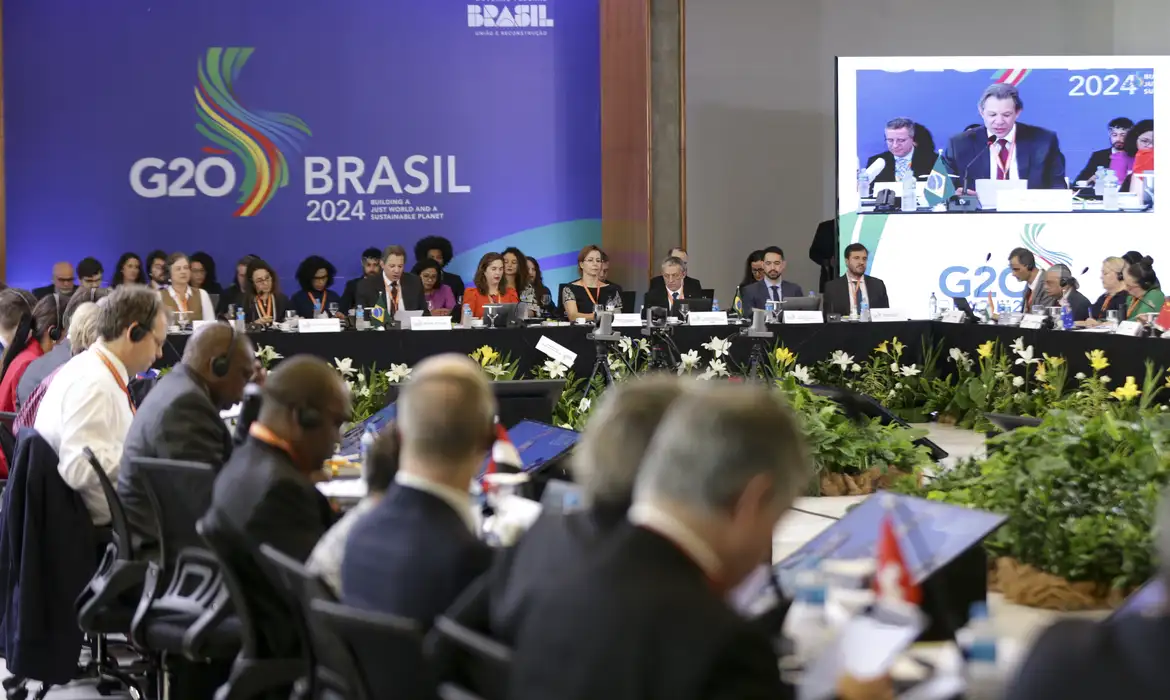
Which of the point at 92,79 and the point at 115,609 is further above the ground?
the point at 92,79

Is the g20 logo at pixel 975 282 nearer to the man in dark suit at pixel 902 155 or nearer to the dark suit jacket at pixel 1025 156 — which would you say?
the dark suit jacket at pixel 1025 156

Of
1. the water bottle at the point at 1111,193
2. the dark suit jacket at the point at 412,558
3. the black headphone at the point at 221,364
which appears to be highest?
the water bottle at the point at 1111,193

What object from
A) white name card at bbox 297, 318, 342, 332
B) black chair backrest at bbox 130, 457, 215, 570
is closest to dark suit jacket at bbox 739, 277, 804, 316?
white name card at bbox 297, 318, 342, 332

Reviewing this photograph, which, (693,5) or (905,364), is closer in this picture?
(905,364)

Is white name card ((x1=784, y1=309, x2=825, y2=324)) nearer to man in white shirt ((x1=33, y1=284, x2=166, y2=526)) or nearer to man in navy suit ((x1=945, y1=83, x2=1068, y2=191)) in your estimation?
man in navy suit ((x1=945, y1=83, x2=1068, y2=191))

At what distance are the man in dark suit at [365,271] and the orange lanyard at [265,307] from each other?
0.58m

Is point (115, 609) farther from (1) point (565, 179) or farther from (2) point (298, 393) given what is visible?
(1) point (565, 179)

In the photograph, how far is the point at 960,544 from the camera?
228 centimetres

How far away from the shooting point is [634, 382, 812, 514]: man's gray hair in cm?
155

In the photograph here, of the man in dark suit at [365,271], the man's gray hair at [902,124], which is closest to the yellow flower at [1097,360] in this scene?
the man's gray hair at [902,124]

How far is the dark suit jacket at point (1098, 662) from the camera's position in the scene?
1385 mm

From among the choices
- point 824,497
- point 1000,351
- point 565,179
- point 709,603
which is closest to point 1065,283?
point 1000,351

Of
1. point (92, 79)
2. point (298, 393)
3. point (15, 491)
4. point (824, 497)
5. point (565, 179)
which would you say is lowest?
point (824, 497)

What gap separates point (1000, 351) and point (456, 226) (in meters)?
5.14
